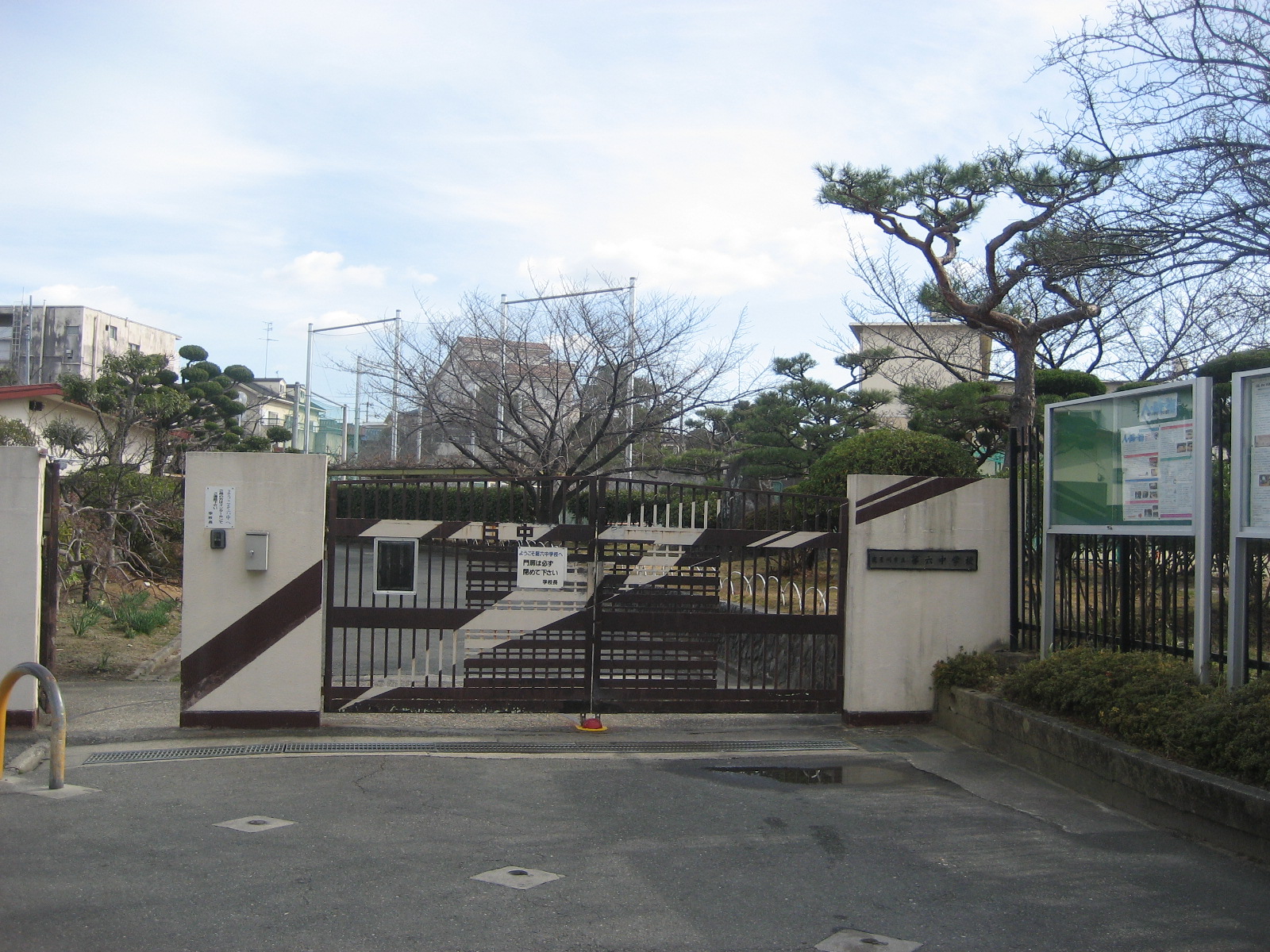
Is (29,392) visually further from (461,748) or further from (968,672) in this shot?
(968,672)

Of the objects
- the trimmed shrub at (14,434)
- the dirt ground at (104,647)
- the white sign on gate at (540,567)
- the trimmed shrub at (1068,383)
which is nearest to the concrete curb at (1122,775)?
the white sign on gate at (540,567)

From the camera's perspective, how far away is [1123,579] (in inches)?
314

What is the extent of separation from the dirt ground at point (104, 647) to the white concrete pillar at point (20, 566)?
2.49 meters

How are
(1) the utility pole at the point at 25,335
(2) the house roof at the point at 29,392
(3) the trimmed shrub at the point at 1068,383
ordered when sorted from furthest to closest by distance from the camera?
(1) the utility pole at the point at 25,335 → (2) the house roof at the point at 29,392 → (3) the trimmed shrub at the point at 1068,383

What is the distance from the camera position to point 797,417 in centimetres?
2142

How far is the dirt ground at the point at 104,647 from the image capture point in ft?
34.1

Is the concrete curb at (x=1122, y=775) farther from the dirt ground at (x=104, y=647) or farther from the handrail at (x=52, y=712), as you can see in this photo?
the dirt ground at (x=104, y=647)

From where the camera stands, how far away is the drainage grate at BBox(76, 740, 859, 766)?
7.50 metres

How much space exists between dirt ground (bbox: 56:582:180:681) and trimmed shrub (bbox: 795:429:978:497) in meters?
7.57

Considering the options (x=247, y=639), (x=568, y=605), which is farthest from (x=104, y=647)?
(x=568, y=605)

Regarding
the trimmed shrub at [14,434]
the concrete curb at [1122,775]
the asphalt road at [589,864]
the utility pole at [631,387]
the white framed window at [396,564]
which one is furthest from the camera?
the trimmed shrub at [14,434]

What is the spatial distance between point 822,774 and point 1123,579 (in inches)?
106

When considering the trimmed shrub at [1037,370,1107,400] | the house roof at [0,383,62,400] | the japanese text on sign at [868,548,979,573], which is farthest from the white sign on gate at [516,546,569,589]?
the house roof at [0,383,62,400]

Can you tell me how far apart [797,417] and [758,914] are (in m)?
17.2
